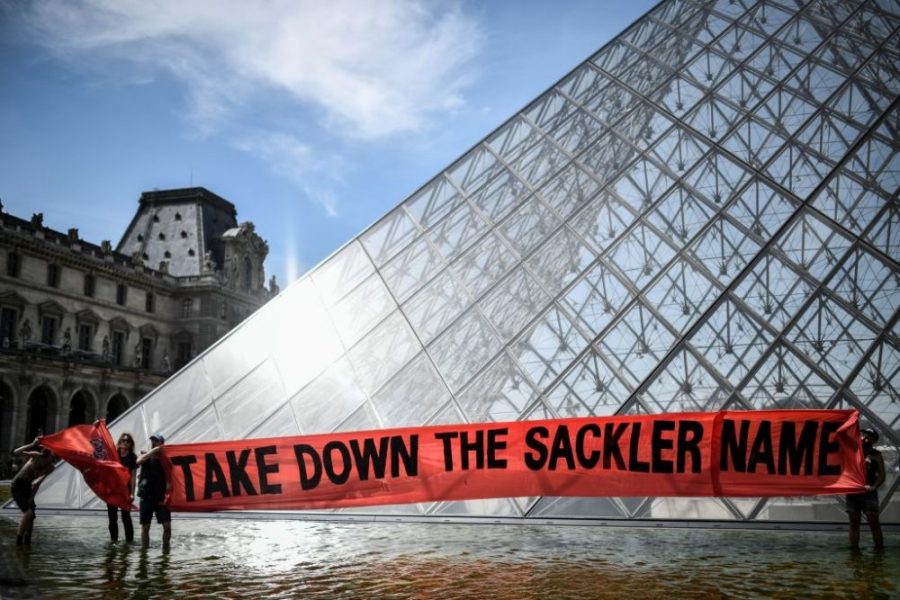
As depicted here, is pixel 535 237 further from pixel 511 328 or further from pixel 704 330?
pixel 704 330

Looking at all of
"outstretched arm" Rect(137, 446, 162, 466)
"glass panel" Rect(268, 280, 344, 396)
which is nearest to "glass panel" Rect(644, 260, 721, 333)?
"glass panel" Rect(268, 280, 344, 396)

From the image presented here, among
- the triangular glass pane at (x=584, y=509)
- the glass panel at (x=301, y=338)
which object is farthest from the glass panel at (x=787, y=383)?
the glass panel at (x=301, y=338)

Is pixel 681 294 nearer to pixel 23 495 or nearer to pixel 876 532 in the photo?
pixel 876 532

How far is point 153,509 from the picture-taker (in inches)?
369

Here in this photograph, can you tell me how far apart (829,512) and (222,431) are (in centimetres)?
859

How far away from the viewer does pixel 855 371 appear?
10.3 meters

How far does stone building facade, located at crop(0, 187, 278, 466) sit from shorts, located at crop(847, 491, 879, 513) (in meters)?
39.7

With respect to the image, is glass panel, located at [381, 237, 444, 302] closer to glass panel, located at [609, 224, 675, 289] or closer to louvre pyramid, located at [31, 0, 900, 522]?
louvre pyramid, located at [31, 0, 900, 522]

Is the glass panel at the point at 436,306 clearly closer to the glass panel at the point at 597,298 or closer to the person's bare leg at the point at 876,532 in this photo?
the glass panel at the point at 597,298

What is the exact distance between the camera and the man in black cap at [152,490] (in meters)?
9.22

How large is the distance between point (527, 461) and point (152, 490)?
14.9 feet

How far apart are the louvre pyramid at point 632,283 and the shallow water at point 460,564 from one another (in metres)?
0.99

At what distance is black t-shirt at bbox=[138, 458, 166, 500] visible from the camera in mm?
9398

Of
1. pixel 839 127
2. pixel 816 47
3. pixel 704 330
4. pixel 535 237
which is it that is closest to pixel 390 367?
pixel 535 237
